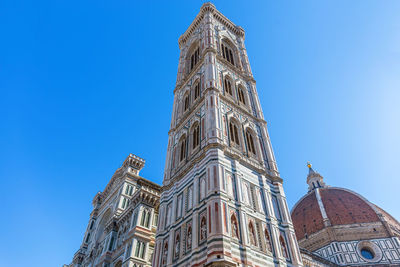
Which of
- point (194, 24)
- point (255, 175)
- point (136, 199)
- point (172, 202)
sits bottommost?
point (172, 202)

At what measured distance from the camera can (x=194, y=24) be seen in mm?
32656

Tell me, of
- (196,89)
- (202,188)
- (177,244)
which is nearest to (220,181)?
(202,188)

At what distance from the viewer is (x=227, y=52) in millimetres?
28531

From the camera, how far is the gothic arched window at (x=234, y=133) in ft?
61.8

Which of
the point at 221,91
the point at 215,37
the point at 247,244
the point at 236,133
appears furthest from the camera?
the point at 215,37

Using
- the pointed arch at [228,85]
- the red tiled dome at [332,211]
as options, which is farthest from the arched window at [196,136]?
the red tiled dome at [332,211]

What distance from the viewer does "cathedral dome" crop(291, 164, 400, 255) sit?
4581 centimetres

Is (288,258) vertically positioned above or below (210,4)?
below

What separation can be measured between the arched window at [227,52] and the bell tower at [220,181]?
1659mm

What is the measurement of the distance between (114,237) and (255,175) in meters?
15.2

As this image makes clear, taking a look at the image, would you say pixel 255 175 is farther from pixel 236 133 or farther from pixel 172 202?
pixel 172 202

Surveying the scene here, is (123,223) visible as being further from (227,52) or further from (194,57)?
(227,52)

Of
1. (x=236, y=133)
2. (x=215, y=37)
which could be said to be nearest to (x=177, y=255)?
(x=236, y=133)

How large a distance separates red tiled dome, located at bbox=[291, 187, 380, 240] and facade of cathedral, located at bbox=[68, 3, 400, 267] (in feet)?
70.4
